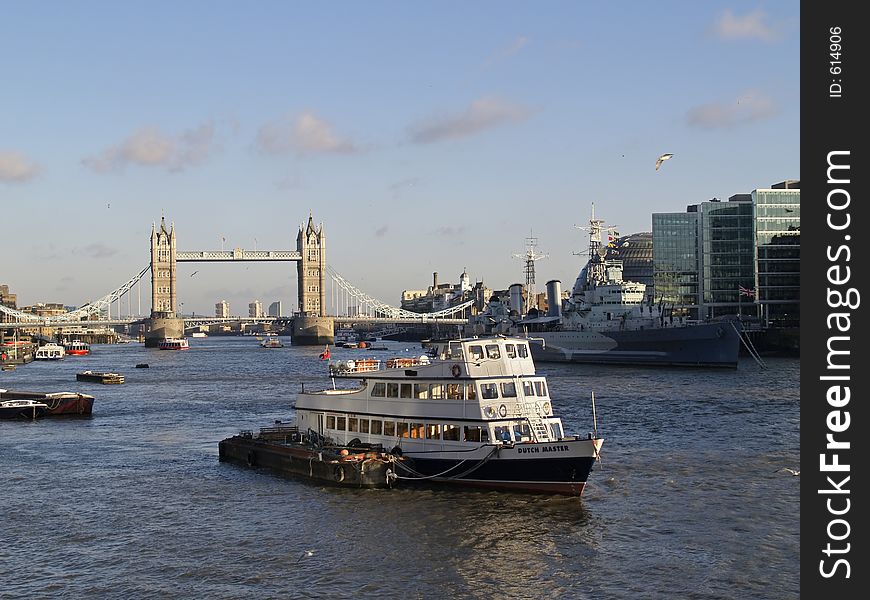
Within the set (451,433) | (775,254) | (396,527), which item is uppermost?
(775,254)

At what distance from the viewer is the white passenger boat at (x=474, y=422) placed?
116 feet

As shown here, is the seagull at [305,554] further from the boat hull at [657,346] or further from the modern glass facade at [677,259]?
→ the modern glass facade at [677,259]

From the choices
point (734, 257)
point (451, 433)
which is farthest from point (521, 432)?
point (734, 257)

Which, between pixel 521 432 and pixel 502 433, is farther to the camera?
pixel 521 432

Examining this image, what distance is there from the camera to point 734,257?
171125 millimetres

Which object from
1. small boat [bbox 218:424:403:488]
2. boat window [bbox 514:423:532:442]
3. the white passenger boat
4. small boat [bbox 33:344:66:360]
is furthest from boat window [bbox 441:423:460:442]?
small boat [bbox 33:344:66:360]

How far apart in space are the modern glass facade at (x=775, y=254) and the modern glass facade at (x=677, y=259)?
13.0 meters

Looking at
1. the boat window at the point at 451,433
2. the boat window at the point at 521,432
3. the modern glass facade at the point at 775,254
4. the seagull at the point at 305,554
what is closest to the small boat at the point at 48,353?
the modern glass facade at the point at 775,254

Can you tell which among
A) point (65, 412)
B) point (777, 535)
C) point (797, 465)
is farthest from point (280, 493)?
point (65, 412)

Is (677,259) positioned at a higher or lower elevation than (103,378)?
higher

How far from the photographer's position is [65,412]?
221 feet

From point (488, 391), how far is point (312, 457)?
8210 millimetres

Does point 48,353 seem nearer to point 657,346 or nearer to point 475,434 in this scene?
point 657,346

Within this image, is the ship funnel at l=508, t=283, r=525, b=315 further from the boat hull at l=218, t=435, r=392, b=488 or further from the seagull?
the seagull
